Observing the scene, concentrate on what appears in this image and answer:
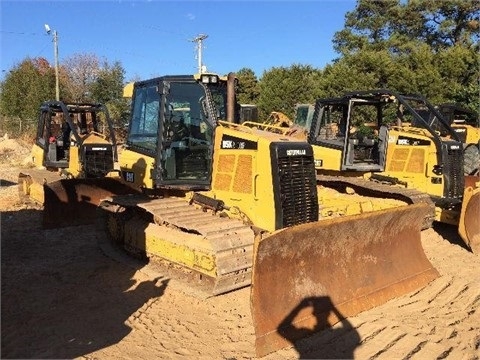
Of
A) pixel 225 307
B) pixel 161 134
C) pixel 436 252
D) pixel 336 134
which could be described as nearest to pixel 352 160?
pixel 336 134

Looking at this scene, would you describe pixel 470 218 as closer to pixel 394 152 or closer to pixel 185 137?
pixel 394 152

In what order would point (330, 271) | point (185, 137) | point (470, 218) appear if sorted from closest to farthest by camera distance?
point (330, 271), point (185, 137), point (470, 218)

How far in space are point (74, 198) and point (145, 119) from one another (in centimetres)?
264

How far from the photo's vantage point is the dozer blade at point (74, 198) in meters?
8.57

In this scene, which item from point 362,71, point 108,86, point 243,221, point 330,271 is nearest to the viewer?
point 330,271

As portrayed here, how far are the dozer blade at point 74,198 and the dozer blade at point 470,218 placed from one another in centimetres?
544

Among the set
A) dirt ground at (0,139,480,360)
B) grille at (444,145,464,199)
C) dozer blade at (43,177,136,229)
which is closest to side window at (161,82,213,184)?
dirt ground at (0,139,480,360)

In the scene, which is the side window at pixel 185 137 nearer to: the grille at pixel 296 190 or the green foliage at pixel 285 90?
the grille at pixel 296 190

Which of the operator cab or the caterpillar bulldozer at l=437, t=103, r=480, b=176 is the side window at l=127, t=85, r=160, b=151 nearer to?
the operator cab

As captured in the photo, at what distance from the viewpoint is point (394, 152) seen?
9992 millimetres

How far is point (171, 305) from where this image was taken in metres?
5.49

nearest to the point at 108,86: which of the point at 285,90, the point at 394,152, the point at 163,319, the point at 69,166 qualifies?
the point at 285,90

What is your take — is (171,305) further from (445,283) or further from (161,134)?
(445,283)

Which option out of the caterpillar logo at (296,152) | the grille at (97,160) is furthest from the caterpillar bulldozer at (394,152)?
the grille at (97,160)
